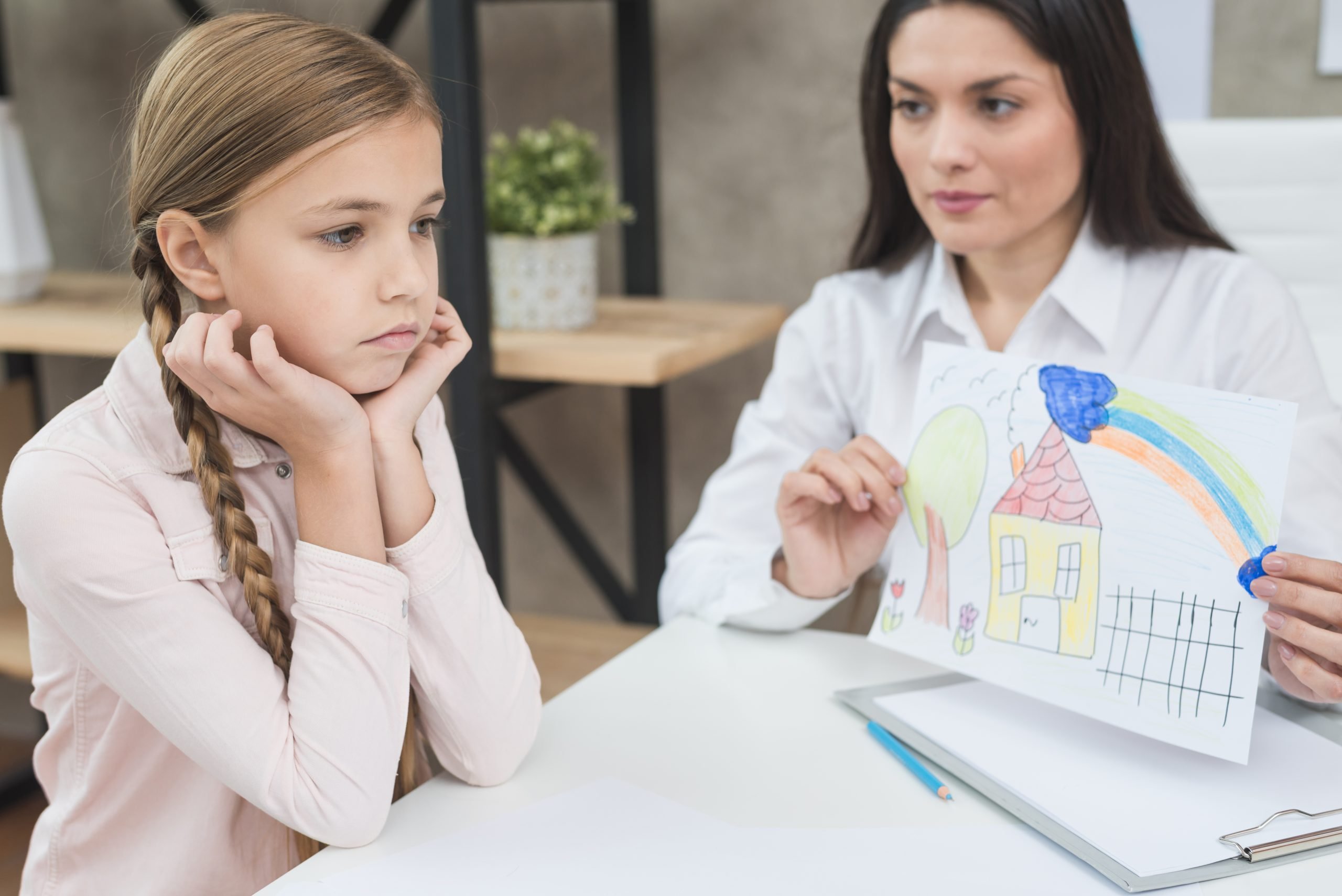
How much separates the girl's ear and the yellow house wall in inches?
21.7

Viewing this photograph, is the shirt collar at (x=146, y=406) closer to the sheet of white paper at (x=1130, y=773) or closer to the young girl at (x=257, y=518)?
the young girl at (x=257, y=518)

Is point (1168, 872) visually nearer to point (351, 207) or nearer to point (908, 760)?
point (908, 760)

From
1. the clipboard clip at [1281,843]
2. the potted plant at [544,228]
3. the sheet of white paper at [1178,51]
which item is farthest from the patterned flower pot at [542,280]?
the clipboard clip at [1281,843]

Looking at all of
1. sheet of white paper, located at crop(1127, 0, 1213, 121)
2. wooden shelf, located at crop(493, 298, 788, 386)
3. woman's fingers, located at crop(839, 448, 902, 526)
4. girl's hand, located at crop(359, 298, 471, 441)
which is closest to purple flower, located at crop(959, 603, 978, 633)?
woman's fingers, located at crop(839, 448, 902, 526)

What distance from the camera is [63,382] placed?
2.41 m

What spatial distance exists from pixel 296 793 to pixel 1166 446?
58 centimetres

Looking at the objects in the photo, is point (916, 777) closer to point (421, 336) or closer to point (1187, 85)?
point (421, 336)

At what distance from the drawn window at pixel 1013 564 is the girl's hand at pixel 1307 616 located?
0.51 ft

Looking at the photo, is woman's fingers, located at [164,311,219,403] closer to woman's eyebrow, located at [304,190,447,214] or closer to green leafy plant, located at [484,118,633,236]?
woman's eyebrow, located at [304,190,447,214]

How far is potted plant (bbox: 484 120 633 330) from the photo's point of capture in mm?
1687

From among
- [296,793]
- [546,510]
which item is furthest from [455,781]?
[546,510]

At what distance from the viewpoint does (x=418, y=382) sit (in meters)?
0.83

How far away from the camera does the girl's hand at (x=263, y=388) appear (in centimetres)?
72

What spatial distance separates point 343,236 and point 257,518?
8.0 inches
